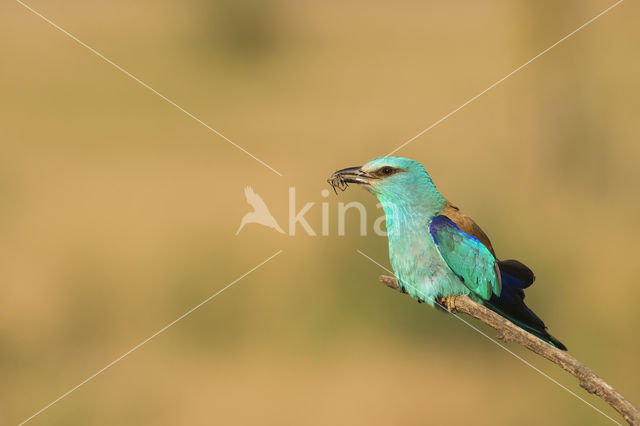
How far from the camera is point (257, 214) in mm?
6969

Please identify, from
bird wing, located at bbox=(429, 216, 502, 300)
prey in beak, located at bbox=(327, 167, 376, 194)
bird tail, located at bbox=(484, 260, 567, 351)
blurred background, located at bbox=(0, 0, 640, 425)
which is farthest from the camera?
blurred background, located at bbox=(0, 0, 640, 425)

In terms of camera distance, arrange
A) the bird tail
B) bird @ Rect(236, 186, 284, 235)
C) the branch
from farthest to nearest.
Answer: bird @ Rect(236, 186, 284, 235)
the bird tail
the branch

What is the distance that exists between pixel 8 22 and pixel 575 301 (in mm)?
9520

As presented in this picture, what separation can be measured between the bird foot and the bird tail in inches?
5.5

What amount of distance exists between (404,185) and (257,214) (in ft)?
13.3

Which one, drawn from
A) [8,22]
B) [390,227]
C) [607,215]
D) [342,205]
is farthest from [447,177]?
[8,22]

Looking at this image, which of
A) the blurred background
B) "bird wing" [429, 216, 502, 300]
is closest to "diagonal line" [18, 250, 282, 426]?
the blurred background

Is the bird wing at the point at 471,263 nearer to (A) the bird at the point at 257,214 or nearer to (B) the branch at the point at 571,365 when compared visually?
(B) the branch at the point at 571,365

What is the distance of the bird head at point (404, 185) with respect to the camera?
3029mm

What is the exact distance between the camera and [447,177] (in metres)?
6.48

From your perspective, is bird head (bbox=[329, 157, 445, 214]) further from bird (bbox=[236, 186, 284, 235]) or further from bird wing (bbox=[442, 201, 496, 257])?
bird (bbox=[236, 186, 284, 235])

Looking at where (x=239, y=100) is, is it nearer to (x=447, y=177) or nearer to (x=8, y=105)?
(x=8, y=105)

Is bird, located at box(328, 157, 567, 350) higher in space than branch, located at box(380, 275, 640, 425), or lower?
higher

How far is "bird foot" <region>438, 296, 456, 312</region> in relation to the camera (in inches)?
111
